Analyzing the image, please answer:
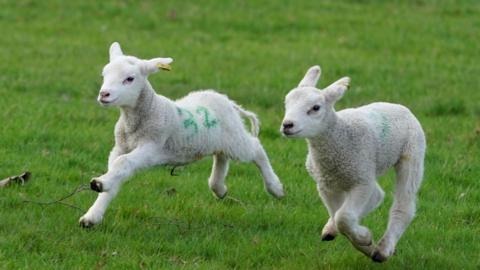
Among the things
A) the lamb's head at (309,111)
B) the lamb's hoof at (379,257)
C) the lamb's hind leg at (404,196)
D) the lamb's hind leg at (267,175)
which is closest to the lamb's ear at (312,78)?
the lamb's head at (309,111)

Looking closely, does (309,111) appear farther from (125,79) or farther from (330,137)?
(125,79)

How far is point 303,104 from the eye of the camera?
6832 millimetres

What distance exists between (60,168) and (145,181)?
2.79 ft

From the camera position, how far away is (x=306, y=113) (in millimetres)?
6824

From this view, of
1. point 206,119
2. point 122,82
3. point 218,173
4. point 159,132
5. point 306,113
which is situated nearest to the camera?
point 306,113

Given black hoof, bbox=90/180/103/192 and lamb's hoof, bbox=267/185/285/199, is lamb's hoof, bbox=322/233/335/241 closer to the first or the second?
lamb's hoof, bbox=267/185/285/199

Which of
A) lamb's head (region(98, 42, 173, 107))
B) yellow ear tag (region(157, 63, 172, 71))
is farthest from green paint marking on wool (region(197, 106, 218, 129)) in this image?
yellow ear tag (region(157, 63, 172, 71))

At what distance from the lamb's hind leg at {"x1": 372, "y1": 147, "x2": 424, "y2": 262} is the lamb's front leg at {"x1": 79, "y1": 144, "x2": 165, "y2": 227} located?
6.00ft

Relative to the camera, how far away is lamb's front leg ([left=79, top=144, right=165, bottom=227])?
7.36m

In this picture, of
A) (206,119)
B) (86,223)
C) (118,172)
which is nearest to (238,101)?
(206,119)

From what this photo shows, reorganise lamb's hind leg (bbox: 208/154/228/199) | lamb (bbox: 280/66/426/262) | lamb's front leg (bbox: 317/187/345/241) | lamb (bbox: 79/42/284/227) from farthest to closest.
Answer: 1. lamb's hind leg (bbox: 208/154/228/199)
2. lamb (bbox: 79/42/284/227)
3. lamb's front leg (bbox: 317/187/345/241)
4. lamb (bbox: 280/66/426/262)

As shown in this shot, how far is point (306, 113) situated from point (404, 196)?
1.16 metres

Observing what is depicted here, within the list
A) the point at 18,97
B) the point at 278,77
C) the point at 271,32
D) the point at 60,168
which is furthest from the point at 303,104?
the point at 271,32

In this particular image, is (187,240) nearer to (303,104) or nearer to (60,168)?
(303,104)
